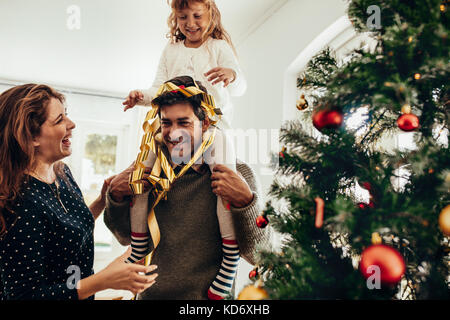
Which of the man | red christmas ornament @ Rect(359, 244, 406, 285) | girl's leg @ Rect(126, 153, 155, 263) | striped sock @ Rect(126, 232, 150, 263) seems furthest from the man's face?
red christmas ornament @ Rect(359, 244, 406, 285)

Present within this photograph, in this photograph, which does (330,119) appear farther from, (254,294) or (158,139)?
(158,139)

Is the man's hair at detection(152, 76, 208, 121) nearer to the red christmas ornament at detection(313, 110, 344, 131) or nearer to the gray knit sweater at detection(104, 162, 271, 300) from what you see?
the gray knit sweater at detection(104, 162, 271, 300)

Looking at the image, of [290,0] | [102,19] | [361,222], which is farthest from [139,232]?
[102,19]

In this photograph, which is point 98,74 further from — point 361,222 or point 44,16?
point 361,222

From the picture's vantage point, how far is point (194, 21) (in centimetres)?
114

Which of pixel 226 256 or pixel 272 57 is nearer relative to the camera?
pixel 226 256

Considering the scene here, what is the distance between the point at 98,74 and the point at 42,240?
369 cm

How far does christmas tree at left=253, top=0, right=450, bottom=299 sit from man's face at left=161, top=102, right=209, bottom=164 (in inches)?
14.6

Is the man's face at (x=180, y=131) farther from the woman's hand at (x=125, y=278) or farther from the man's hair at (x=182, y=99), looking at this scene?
the woman's hand at (x=125, y=278)

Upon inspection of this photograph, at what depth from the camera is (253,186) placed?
3.24 feet

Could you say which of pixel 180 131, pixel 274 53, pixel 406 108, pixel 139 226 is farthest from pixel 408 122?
pixel 274 53

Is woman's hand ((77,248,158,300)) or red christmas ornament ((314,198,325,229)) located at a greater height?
red christmas ornament ((314,198,325,229))

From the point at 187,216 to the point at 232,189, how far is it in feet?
0.65

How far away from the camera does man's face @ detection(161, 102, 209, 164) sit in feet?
2.90
